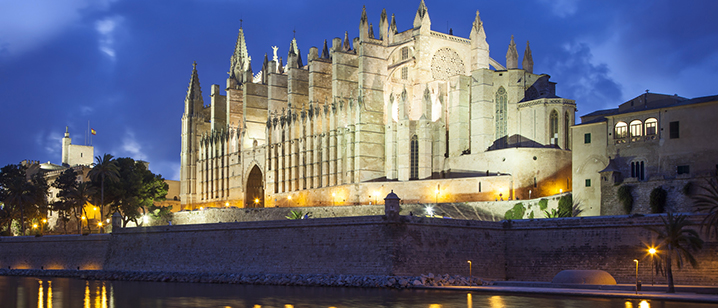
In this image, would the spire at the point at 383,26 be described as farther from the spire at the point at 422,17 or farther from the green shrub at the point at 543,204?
the green shrub at the point at 543,204

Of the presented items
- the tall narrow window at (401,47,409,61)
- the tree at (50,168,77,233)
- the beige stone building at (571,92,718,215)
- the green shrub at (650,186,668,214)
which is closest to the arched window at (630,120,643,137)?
the beige stone building at (571,92,718,215)

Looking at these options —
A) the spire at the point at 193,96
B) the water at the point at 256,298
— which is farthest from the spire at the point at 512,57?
the spire at the point at 193,96

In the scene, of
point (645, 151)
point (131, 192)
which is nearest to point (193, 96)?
point (131, 192)

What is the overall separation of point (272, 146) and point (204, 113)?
17.2 m

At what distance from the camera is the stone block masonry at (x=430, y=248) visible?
121ft

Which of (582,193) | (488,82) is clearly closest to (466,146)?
(488,82)

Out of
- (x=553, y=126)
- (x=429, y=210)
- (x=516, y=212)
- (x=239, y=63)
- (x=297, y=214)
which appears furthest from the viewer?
(x=239, y=63)

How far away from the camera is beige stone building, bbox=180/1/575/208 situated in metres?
56.0

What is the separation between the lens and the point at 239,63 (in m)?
88.1

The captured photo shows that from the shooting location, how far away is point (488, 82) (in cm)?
5916

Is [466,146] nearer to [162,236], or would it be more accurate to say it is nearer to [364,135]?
[364,135]

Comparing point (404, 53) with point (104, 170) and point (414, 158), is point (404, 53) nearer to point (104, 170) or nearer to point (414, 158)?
point (414, 158)

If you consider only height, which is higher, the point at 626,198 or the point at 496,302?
the point at 626,198

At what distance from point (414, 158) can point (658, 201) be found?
22.5m
